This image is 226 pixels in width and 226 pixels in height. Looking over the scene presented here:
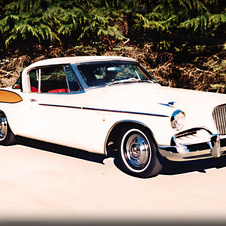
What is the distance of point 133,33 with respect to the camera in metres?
15.4

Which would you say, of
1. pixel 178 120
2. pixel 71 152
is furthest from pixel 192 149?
pixel 71 152

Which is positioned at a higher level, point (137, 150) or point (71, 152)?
point (137, 150)

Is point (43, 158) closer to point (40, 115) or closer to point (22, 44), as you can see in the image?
point (40, 115)

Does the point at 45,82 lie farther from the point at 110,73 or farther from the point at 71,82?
the point at 110,73

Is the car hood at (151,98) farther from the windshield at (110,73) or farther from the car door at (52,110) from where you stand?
the car door at (52,110)

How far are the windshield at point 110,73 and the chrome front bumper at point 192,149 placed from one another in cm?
175

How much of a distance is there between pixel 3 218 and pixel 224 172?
3135 mm

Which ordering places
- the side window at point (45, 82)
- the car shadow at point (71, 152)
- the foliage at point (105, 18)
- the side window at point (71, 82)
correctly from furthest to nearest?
the foliage at point (105, 18) < the side window at point (45, 82) < the car shadow at point (71, 152) < the side window at point (71, 82)

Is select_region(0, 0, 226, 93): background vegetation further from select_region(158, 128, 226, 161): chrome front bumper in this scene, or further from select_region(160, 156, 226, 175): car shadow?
select_region(158, 128, 226, 161): chrome front bumper

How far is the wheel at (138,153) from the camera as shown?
5.68 m

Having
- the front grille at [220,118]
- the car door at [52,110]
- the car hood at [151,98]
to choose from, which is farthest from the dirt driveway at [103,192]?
the car hood at [151,98]

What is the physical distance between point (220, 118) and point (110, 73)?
204 centimetres

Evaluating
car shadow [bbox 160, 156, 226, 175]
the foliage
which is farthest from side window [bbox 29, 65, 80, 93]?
the foliage

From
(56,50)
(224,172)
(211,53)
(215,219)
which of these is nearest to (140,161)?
(224,172)
